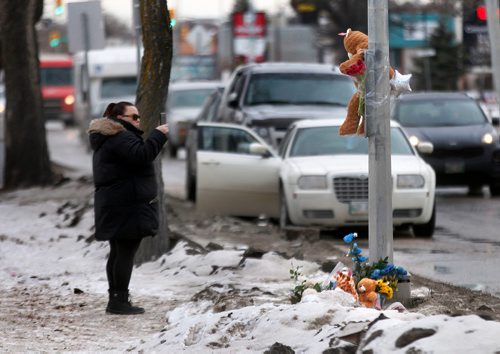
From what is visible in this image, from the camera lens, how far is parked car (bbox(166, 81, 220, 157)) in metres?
36.6

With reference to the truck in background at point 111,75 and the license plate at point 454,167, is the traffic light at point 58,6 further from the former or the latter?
the license plate at point 454,167

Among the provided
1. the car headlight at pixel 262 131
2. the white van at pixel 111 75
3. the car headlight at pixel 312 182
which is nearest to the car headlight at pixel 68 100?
the white van at pixel 111 75

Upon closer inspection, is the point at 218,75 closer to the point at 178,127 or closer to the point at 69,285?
the point at 178,127

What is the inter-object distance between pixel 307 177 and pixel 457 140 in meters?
6.31

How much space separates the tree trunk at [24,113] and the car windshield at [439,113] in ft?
18.3

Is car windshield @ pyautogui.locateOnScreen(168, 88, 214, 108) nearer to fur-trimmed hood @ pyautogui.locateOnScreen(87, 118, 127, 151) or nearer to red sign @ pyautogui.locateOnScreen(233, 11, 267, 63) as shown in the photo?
red sign @ pyautogui.locateOnScreen(233, 11, 267, 63)

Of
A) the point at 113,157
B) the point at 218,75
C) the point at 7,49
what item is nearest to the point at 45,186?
the point at 7,49

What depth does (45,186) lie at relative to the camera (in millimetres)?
A: 23062

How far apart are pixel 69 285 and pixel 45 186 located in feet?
36.0

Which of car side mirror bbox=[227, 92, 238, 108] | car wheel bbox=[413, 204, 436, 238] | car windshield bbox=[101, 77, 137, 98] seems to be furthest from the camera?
car windshield bbox=[101, 77, 137, 98]

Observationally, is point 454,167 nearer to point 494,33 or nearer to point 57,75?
point 494,33

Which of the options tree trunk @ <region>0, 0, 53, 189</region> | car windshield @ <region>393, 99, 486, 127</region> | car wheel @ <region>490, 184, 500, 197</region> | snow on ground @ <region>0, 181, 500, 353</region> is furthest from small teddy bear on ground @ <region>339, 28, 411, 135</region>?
tree trunk @ <region>0, 0, 53, 189</region>

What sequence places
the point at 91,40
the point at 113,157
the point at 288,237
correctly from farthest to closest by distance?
the point at 91,40, the point at 288,237, the point at 113,157

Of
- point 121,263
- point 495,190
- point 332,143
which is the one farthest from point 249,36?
point 121,263
